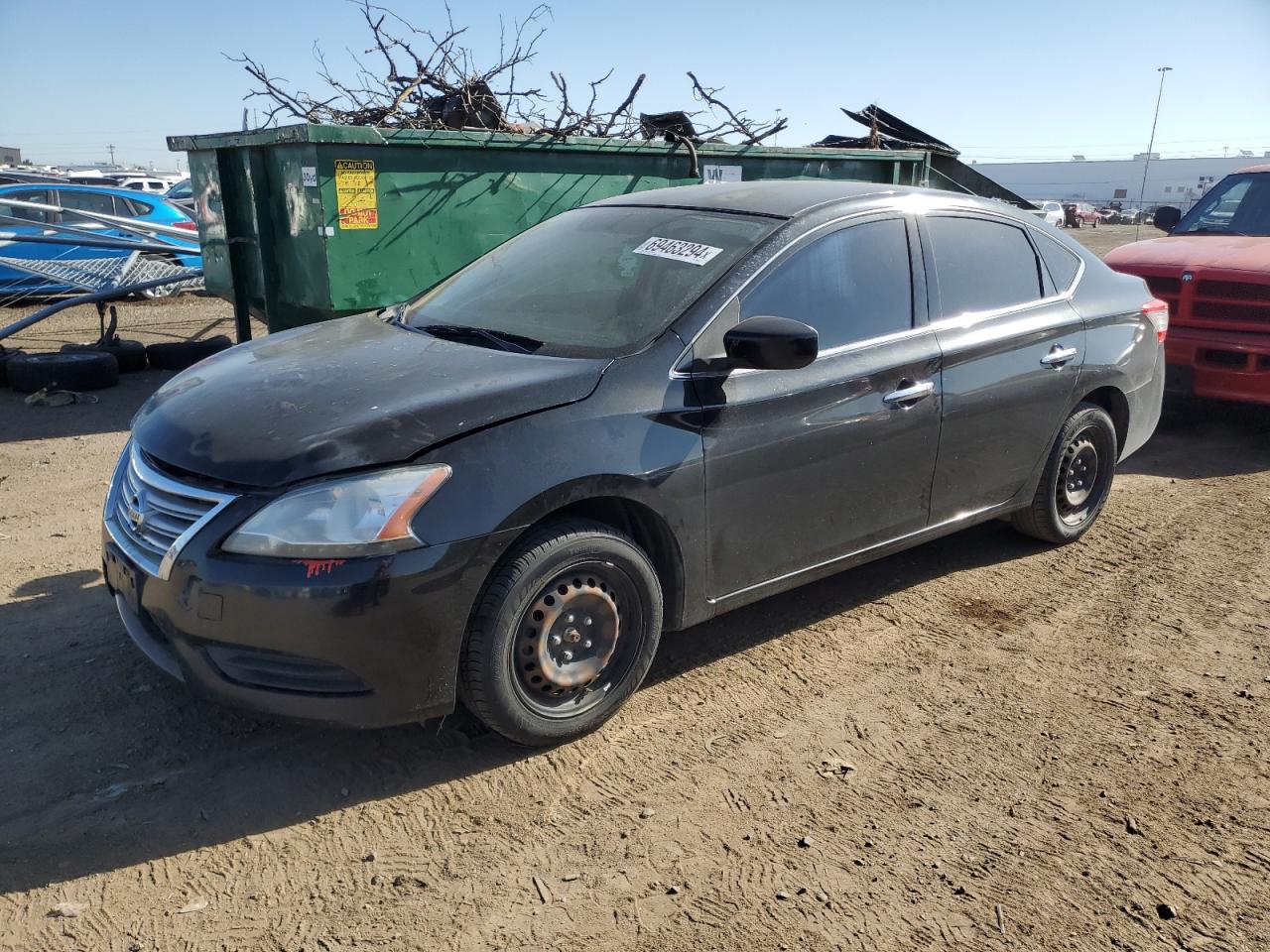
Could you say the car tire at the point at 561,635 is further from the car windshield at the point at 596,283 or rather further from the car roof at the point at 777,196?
the car roof at the point at 777,196

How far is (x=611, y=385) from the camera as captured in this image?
3312 mm

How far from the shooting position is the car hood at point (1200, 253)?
7336 millimetres

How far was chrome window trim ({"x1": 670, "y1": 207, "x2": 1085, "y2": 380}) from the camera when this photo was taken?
351cm

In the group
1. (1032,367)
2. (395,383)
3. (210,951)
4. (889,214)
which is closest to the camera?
(210,951)

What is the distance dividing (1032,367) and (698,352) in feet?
6.24

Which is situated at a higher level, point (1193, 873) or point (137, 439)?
point (137, 439)

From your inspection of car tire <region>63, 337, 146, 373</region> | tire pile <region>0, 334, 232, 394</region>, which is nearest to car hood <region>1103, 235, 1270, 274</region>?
tire pile <region>0, 334, 232, 394</region>

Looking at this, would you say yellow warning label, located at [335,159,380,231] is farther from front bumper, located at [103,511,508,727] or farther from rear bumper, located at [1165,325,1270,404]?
rear bumper, located at [1165,325,1270,404]

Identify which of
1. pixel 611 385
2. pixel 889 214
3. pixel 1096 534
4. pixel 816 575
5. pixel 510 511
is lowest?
pixel 1096 534

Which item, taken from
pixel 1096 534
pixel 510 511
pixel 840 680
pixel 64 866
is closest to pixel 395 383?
pixel 510 511

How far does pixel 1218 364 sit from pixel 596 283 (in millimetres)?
5488

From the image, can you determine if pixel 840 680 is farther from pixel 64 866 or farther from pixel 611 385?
pixel 64 866

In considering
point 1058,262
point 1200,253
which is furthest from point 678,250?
point 1200,253

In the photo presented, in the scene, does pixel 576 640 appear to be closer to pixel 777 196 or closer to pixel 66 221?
pixel 777 196
